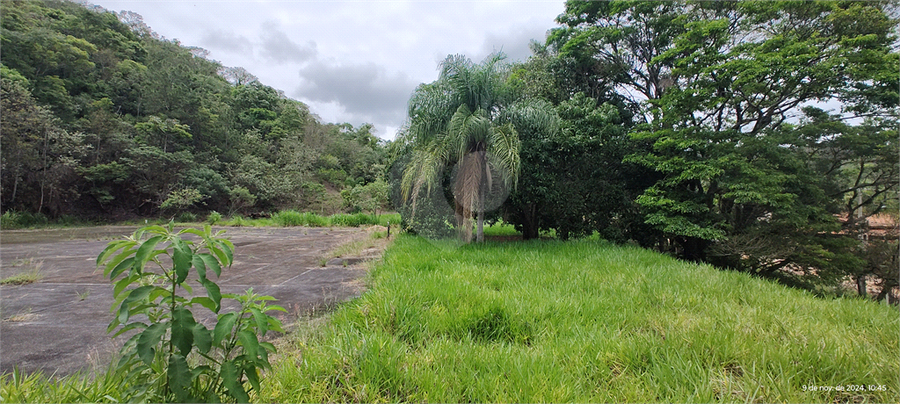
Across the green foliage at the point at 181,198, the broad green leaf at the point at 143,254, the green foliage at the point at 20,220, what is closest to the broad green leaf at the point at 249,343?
the broad green leaf at the point at 143,254

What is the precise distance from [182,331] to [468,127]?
530 centimetres

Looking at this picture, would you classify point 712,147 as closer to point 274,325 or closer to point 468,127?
point 468,127

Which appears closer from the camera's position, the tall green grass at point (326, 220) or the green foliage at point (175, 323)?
the green foliage at point (175, 323)

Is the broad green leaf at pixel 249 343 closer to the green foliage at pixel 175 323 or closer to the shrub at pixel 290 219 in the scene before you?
the green foliage at pixel 175 323

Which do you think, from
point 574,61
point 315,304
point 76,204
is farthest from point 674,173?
point 76,204

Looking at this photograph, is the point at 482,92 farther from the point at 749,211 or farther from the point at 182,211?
the point at 182,211

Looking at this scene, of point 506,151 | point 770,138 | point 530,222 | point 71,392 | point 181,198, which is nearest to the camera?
point 71,392

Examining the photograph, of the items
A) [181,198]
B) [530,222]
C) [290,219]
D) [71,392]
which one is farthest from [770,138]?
[181,198]

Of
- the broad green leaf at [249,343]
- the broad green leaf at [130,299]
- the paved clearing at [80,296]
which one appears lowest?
the paved clearing at [80,296]

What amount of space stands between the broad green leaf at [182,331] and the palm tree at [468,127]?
16.3 ft

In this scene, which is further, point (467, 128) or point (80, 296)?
point (467, 128)

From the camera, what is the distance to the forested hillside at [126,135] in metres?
12.3

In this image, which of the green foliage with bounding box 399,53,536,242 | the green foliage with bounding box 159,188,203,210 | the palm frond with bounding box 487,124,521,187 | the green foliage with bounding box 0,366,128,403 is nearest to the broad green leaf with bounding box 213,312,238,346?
the green foliage with bounding box 0,366,128,403

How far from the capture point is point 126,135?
591 inches
